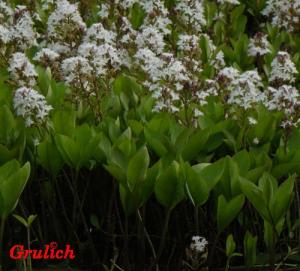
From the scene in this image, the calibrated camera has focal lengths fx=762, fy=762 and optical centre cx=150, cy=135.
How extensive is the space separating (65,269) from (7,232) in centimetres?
33

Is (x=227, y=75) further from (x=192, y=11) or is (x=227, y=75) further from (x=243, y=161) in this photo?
(x=192, y=11)

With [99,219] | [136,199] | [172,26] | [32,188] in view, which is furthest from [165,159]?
[172,26]

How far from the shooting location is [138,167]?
10.5ft

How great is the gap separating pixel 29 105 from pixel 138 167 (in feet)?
2.12

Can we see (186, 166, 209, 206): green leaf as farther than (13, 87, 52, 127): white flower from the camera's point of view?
No

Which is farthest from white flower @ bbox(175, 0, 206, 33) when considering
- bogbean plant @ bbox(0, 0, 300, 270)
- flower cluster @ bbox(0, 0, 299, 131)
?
bogbean plant @ bbox(0, 0, 300, 270)

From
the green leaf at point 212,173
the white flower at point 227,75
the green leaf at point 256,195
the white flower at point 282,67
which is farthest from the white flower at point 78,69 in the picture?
the green leaf at point 256,195

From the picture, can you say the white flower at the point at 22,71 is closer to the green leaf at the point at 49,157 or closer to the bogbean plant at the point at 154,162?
the bogbean plant at the point at 154,162

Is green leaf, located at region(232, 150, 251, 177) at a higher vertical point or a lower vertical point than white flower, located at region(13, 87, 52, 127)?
lower

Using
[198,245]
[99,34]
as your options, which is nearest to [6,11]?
[99,34]

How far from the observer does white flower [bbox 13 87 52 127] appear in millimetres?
3480

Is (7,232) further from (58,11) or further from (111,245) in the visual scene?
(58,11)

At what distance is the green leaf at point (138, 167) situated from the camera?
3.18 meters

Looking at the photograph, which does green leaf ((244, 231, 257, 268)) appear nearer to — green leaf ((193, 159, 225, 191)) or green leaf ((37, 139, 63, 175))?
green leaf ((193, 159, 225, 191))
